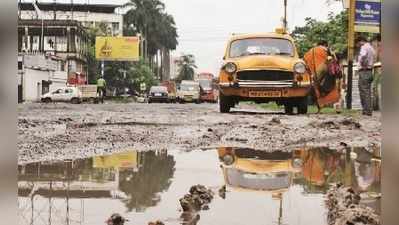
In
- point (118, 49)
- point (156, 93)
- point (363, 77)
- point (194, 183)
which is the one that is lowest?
point (194, 183)

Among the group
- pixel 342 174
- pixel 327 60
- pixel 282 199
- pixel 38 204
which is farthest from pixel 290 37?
pixel 38 204

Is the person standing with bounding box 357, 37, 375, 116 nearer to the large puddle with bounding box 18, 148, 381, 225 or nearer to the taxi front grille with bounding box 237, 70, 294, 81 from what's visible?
the taxi front grille with bounding box 237, 70, 294, 81

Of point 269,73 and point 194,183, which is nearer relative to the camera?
point 194,183

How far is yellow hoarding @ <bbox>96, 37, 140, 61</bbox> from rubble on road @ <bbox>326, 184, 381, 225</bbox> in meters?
1.67

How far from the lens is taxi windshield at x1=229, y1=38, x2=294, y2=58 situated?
4.27m

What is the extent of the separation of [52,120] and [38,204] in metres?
2.88

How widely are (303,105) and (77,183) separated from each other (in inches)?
98.7

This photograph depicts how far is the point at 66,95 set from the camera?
17.2ft

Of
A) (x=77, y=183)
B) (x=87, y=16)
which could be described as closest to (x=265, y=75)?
(x=87, y=16)

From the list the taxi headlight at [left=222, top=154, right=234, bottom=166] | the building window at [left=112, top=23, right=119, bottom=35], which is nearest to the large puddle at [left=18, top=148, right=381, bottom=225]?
the taxi headlight at [left=222, top=154, right=234, bottom=166]

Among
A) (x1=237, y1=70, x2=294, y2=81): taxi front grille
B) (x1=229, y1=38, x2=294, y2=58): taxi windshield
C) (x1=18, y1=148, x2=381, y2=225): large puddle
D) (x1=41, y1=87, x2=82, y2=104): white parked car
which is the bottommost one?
(x1=18, y1=148, x2=381, y2=225): large puddle

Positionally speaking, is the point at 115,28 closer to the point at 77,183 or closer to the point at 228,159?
the point at 228,159

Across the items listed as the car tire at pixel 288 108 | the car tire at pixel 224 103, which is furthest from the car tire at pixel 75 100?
the car tire at pixel 288 108
